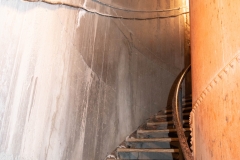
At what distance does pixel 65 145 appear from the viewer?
201cm

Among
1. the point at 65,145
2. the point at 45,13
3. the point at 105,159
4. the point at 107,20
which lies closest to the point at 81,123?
the point at 65,145

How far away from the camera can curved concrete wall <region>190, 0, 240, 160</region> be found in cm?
106

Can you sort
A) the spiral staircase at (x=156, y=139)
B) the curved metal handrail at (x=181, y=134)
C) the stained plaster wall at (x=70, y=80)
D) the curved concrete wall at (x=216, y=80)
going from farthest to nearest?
1. the spiral staircase at (x=156, y=139)
2. the curved metal handrail at (x=181, y=134)
3. the stained plaster wall at (x=70, y=80)
4. the curved concrete wall at (x=216, y=80)

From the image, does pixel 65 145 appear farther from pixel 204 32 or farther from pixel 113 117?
pixel 204 32

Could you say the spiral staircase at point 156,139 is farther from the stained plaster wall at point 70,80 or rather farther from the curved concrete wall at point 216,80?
the curved concrete wall at point 216,80

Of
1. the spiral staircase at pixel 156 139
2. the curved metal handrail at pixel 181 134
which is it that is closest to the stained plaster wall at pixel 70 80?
the spiral staircase at pixel 156 139

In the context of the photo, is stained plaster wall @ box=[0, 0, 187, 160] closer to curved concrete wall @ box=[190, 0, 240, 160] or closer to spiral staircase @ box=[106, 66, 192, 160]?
spiral staircase @ box=[106, 66, 192, 160]

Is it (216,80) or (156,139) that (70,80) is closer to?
(216,80)

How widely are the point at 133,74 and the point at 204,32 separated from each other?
84.6 inches

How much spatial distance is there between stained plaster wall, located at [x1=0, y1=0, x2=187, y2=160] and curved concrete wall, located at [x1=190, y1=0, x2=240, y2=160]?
108 cm

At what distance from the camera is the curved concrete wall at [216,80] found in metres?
1.06

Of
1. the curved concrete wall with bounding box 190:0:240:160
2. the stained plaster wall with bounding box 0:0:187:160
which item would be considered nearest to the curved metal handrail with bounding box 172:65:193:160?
the curved concrete wall with bounding box 190:0:240:160

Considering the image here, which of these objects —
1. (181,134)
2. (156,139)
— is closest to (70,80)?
(181,134)

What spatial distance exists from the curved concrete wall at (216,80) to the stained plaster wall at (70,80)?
108 cm
